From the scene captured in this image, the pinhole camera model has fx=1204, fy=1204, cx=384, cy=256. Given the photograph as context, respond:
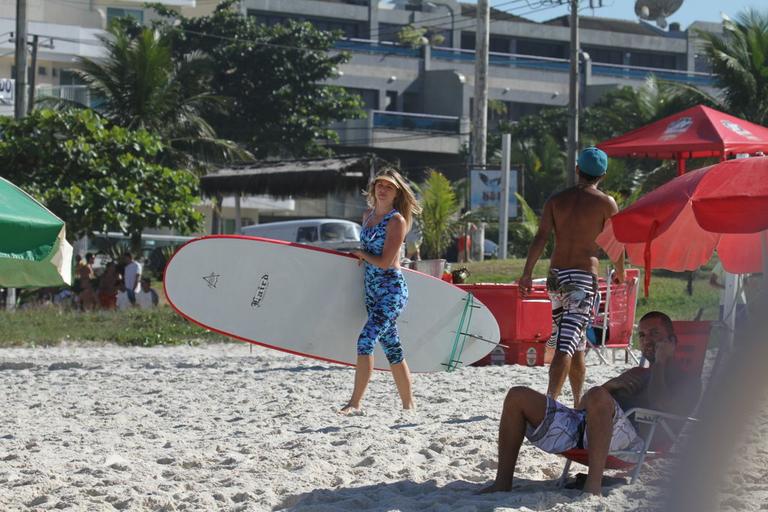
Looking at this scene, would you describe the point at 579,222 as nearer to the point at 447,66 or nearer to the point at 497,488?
the point at 497,488

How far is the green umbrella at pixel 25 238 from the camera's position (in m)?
5.61

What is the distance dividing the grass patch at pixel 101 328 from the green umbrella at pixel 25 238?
8.22 metres

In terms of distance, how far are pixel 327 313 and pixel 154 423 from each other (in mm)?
1744

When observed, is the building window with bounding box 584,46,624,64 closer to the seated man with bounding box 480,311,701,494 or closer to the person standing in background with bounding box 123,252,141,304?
the person standing in background with bounding box 123,252,141,304

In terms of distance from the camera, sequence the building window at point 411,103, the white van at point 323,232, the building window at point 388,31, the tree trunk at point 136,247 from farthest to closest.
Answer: the building window at point 388,31 < the building window at point 411,103 < the white van at point 323,232 < the tree trunk at point 136,247

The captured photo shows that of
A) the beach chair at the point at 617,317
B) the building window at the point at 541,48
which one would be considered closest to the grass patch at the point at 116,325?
the beach chair at the point at 617,317

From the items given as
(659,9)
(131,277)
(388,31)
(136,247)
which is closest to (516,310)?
(131,277)

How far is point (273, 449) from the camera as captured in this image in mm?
6250

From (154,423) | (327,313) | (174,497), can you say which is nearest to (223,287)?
(327,313)

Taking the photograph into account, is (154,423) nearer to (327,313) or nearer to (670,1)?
(327,313)

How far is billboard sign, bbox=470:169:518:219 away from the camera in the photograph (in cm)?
2361

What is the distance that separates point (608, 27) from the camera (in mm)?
66500

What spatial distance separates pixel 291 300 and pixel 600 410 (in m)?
4.30

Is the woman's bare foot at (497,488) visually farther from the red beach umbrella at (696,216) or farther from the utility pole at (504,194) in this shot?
the utility pole at (504,194)
